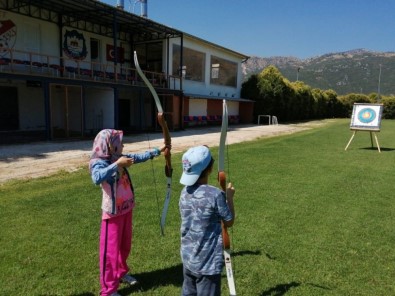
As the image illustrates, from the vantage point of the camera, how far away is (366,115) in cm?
1619

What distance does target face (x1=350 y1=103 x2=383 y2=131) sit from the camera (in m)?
15.7

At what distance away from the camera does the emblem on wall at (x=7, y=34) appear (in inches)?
691

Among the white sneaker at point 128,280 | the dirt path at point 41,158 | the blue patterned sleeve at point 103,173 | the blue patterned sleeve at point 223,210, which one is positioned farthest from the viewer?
the dirt path at point 41,158

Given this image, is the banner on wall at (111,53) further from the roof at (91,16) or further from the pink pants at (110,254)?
the pink pants at (110,254)

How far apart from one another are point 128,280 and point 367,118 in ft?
49.6

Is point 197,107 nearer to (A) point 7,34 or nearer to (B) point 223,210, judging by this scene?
(A) point 7,34

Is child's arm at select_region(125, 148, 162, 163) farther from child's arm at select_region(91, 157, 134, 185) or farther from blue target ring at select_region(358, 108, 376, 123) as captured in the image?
blue target ring at select_region(358, 108, 376, 123)

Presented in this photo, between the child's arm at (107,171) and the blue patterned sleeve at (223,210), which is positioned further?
the child's arm at (107,171)

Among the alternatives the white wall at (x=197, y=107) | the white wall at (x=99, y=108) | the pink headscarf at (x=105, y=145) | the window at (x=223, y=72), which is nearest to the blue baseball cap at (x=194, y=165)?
the pink headscarf at (x=105, y=145)

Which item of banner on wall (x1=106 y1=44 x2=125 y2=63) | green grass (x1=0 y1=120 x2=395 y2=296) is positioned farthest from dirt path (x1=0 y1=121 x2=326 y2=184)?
banner on wall (x1=106 y1=44 x2=125 y2=63)

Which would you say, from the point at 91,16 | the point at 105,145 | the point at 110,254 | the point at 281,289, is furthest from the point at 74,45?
the point at 281,289

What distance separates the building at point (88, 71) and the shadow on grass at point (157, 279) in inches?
508

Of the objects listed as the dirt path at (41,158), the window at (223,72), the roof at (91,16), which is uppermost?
the roof at (91,16)

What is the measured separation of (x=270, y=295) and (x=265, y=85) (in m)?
34.3
